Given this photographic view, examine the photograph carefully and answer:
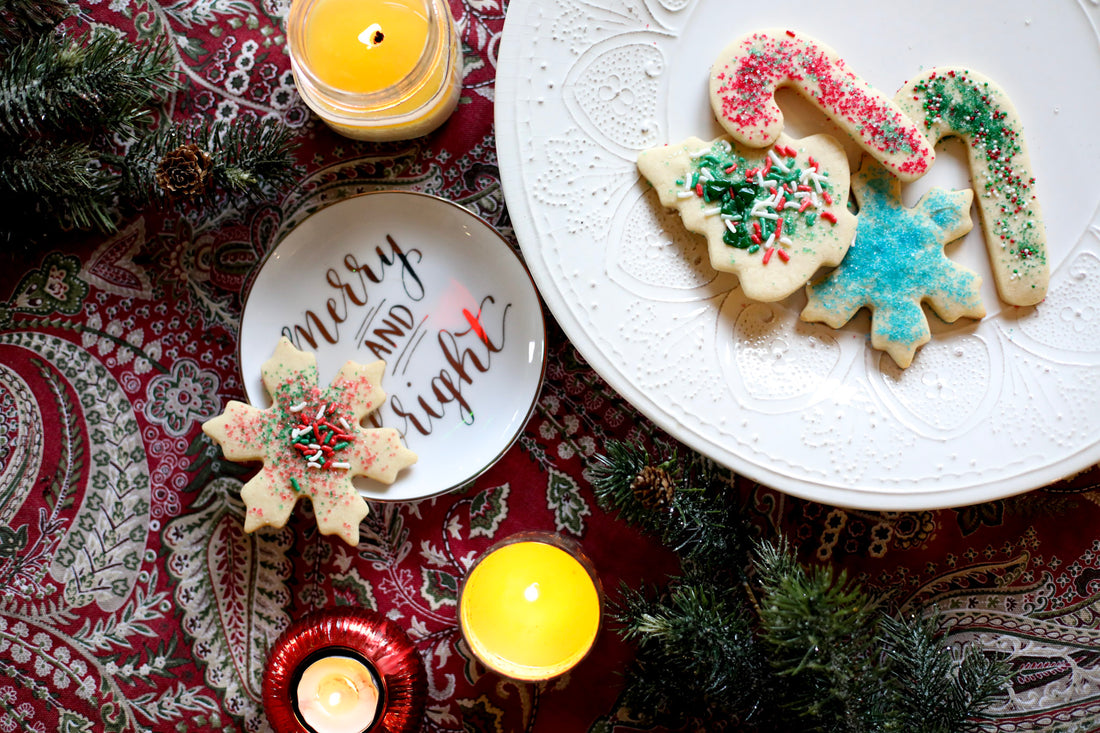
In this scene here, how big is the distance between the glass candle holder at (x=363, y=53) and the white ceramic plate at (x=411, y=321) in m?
0.11

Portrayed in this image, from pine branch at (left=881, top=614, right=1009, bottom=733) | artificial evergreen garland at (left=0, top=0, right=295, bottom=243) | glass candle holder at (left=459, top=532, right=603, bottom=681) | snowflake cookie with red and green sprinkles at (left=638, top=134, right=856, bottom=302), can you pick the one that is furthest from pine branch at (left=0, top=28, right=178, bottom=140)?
pine branch at (left=881, top=614, right=1009, bottom=733)

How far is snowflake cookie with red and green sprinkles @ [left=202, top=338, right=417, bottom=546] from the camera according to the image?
1001 mm

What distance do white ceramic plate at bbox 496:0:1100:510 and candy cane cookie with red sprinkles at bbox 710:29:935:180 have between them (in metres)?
0.03

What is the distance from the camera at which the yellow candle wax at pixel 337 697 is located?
3.24ft

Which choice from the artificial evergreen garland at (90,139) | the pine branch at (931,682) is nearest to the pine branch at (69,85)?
the artificial evergreen garland at (90,139)

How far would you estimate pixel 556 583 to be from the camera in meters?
1.05

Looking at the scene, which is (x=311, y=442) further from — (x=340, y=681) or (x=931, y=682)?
(x=931, y=682)

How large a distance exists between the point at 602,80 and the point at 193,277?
63 cm

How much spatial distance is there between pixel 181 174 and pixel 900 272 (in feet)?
2.82

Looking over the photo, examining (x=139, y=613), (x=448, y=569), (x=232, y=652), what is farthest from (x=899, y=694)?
(x=139, y=613)

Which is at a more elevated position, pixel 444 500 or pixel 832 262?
pixel 832 262

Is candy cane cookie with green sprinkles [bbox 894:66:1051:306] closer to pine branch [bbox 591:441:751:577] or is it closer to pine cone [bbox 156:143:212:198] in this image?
pine branch [bbox 591:441:751:577]

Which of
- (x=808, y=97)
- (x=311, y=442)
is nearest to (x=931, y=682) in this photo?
(x=808, y=97)

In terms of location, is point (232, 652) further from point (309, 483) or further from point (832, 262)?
point (832, 262)
